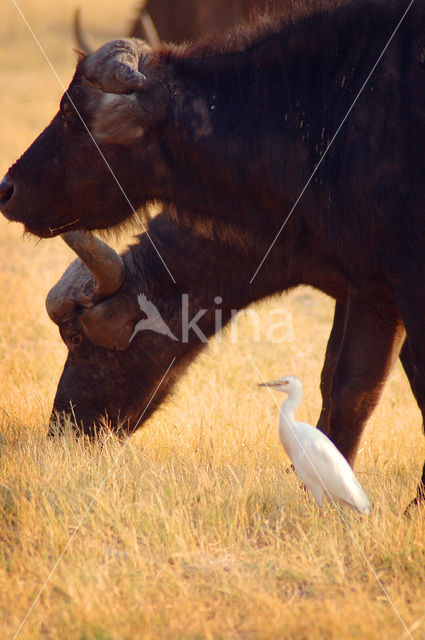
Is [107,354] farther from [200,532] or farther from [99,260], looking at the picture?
[200,532]

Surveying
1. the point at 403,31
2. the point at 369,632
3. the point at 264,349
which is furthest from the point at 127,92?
the point at 264,349

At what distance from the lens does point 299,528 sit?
411 cm

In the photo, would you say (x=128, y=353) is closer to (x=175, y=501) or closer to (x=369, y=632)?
(x=175, y=501)

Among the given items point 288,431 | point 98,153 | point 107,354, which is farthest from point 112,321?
point 288,431

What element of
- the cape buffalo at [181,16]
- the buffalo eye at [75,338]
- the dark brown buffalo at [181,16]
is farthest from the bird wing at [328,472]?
the cape buffalo at [181,16]

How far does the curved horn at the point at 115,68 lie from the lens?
4340 millimetres

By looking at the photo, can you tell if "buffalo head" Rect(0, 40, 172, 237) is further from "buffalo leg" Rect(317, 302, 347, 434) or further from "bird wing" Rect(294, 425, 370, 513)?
"buffalo leg" Rect(317, 302, 347, 434)

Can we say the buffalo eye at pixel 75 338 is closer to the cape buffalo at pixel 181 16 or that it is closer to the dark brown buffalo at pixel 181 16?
the dark brown buffalo at pixel 181 16

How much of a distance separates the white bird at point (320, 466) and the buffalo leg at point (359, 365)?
0.66 meters

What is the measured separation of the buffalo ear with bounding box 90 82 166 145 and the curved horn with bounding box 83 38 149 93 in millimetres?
50

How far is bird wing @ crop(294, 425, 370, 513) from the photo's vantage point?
4.36 m

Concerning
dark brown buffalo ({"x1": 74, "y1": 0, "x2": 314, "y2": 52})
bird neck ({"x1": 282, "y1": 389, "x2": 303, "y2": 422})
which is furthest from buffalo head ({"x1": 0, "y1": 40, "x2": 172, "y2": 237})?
dark brown buffalo ({"x1": 74, "y1": 0, "x2": 314, "y2": 52})

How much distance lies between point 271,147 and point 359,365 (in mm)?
1494

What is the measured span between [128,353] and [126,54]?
6.91 ft
